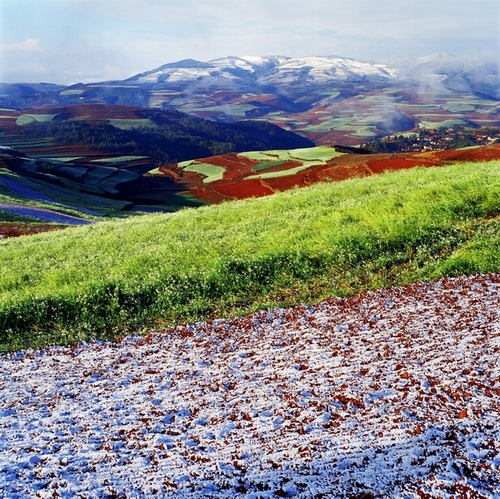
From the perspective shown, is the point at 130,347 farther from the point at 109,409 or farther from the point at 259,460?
the point at 259,460

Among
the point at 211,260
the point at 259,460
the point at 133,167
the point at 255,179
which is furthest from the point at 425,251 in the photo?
the point at 133,167

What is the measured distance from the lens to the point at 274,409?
278 inches

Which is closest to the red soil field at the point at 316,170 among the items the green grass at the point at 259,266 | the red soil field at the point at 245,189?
the red soil field at the point at 245,189

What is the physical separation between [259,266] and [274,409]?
6.82m

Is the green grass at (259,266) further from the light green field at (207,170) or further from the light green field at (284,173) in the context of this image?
the light green field at (207,170)

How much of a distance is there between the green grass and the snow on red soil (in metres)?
1.43

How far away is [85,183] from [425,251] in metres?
91.1

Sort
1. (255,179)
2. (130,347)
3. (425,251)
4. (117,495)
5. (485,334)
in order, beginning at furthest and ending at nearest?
(255,179)
(425,251)
(130,347)
(485,334)
(117,495)

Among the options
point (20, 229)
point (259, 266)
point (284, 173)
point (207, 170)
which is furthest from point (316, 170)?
point (259, 266)

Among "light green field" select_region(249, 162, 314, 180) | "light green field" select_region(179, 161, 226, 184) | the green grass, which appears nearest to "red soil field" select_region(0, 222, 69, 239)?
the green grass

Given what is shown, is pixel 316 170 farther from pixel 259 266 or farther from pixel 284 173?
pixel 259 266

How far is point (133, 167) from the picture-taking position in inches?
5630

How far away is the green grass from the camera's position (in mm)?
12141

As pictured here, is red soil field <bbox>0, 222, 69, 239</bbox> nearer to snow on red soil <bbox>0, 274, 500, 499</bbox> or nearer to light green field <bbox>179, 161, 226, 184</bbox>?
snow on red soil <bbox>0, 274, 500, 499</bbox>
